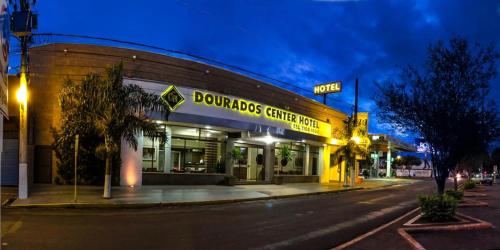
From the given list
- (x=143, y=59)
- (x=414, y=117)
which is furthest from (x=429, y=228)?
(x=143, y=59)

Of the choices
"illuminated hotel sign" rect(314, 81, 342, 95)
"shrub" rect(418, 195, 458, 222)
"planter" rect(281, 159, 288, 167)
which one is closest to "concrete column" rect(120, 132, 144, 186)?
"planter" rect(281, 159, 288, 167)

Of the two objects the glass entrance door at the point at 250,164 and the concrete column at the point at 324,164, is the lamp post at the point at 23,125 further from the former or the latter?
the concrete column at the point at 324,164

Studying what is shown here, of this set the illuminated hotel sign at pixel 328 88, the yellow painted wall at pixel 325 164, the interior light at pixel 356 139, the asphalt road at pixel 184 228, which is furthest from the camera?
the illuminated hotel sign at pixel 328 88

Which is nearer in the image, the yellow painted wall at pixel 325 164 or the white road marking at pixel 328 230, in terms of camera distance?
the white road marking at pixel 328 230

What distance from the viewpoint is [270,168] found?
31.5m

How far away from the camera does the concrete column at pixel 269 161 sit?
31.3m

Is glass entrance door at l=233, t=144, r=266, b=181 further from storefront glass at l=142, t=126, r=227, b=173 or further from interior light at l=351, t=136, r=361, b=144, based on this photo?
interior light at l=351, t=136, r=361, b=144

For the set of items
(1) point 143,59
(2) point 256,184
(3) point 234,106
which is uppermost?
(1) point 143,59

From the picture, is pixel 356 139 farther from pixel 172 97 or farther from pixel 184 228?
pixel 184 228

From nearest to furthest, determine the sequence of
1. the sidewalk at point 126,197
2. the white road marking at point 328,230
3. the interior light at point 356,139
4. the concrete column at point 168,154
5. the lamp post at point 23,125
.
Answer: the white road marking at point 328,230 < the sidewalk at point 126,197 < the lamp post at point 23,125 < the concrete column at point 168,154 < the interior light at point 356,139

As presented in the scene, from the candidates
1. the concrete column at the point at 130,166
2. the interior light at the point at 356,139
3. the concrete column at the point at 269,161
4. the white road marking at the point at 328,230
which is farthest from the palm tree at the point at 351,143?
the concrete column at the point at 130,166

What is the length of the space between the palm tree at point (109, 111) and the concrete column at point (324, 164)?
77.7 feet

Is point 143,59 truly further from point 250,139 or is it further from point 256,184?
point 256,184

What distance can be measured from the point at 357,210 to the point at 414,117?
220 inches
